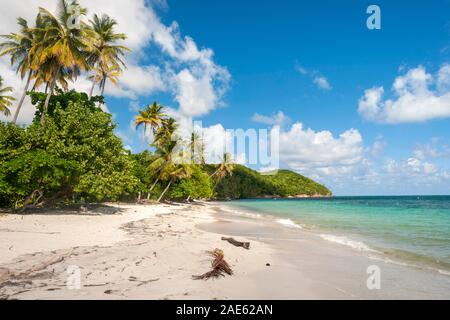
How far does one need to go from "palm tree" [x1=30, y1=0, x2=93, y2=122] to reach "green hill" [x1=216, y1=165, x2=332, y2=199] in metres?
89.9

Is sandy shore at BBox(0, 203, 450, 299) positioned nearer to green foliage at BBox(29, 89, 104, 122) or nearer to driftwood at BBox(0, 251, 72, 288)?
driftwood at BBox(0, 251, 72, 288)

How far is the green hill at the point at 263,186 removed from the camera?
4706 inches

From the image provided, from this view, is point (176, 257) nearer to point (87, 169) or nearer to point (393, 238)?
point (393, 238)

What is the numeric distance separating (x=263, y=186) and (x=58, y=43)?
128 meters

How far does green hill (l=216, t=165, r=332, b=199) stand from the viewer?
392ft

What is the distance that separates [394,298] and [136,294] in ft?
15.1

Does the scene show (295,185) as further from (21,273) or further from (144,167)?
(21,273)

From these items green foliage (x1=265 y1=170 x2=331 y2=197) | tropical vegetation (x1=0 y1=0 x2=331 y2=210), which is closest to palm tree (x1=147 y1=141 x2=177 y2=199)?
tropical vegetation (x1=0 y1=0 x2=331 y2=210)

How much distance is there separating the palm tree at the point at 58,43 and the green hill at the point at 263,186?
89873 millimetres

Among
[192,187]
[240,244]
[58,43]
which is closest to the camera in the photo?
[240,244]

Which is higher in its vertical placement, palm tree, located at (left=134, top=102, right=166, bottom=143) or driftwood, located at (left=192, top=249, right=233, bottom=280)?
palm tree, located at (left=134, top=102, right=166, bottom=143)

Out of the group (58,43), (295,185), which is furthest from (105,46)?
(295,185)

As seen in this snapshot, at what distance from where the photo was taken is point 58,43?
20.6m
